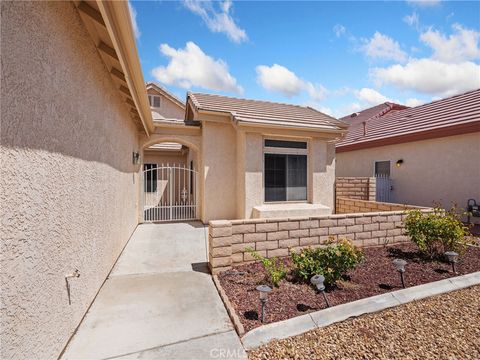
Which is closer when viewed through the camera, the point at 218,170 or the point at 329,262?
the point at 329,262

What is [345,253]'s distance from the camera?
4180 millimetres

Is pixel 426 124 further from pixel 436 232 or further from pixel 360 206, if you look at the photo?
pixel 436 232

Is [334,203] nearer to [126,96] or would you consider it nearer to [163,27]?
[126,96]

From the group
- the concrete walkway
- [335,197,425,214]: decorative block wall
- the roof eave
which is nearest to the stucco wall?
the concrete walkway

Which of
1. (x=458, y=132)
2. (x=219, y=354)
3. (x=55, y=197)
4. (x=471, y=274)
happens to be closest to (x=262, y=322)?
(x=219, y=354)

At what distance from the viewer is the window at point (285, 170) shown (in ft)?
29.6

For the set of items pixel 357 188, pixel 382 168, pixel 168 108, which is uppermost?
pixel 168 108

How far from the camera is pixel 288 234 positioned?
17.1ft

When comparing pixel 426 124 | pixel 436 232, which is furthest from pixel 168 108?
pixel 436 232

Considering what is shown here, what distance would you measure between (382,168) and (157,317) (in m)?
14.0

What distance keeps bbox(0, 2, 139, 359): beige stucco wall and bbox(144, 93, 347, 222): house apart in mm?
5255

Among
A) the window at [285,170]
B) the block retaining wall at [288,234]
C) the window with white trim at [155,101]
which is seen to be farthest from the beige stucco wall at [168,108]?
the block retaining wall at [288,234]

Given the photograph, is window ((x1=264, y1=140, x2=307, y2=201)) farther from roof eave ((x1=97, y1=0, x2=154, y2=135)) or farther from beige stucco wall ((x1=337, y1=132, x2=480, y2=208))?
beige stucco wall ((x1=337, y1=132, x2=480, y2=208))

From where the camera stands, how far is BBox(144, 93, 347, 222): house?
8680 mm
